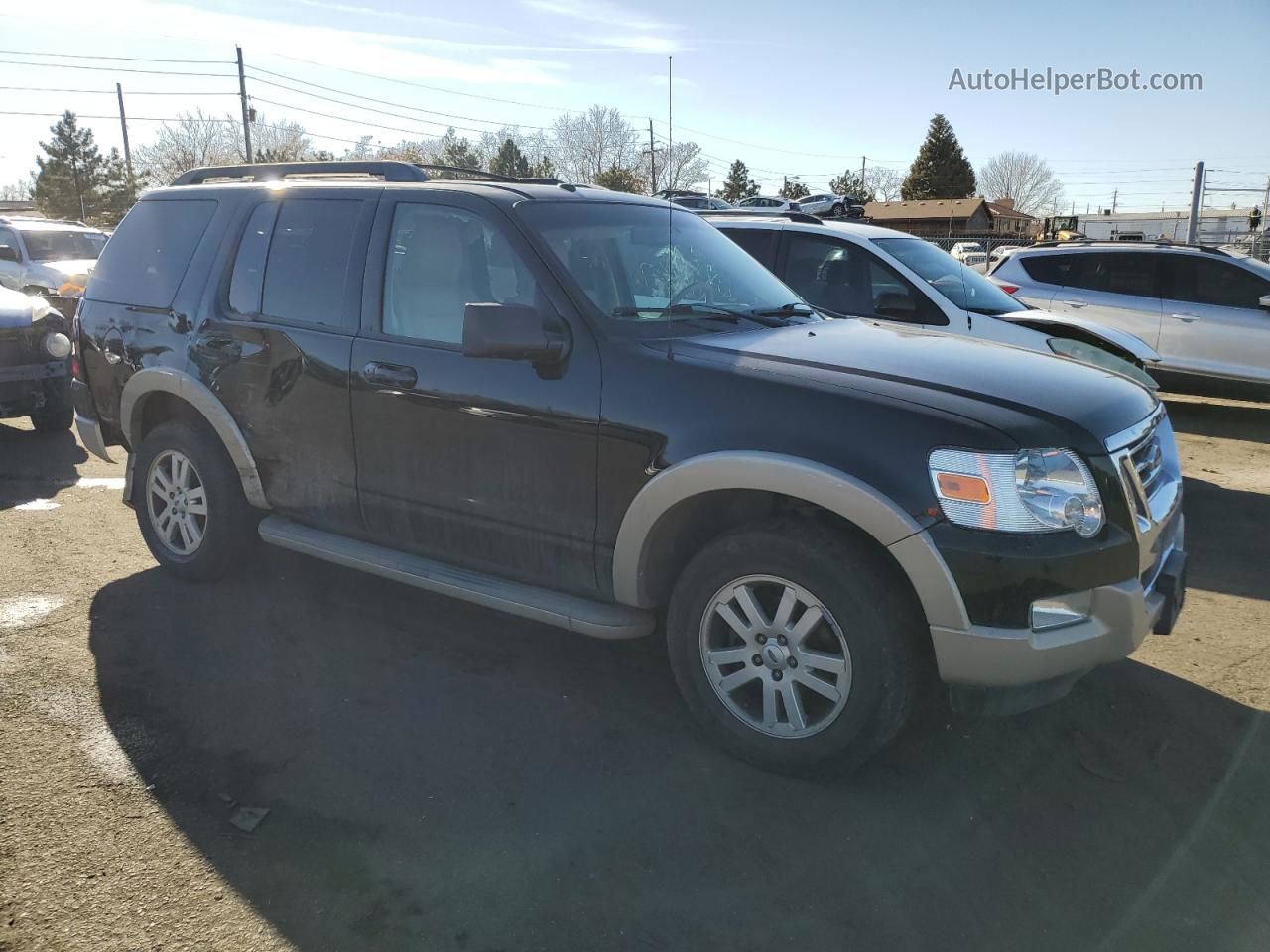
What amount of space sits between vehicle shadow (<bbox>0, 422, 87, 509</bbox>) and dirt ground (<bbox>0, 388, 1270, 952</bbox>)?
255 centimetres

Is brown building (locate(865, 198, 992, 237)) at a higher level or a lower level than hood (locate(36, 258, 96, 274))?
higher

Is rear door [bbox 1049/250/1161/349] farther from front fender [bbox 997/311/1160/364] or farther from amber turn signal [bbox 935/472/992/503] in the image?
amber turn signal [bbox 935/472/992/503]

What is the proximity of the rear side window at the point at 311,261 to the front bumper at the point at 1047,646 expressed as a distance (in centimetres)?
279

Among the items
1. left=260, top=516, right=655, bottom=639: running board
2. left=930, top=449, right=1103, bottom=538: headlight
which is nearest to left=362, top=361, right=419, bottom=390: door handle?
left=260, top=516, right=655, bottom=639: running board

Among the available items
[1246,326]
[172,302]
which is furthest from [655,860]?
[1246,326]

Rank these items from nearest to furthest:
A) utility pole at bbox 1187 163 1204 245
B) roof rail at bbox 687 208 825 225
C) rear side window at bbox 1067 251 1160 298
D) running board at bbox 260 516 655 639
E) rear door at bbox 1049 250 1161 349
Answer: running board at bbox 260 516 655 639 < roof rail at bbox 687 208 825 225 < rear door at bbox 1049 250 1161 349 < rear side window at bbox 1067 251 1160 298 < utility pole at bbox 1187 163 1204 245

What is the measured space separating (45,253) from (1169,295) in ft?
52.0

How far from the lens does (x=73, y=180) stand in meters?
54.3

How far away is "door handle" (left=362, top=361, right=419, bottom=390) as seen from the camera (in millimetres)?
3852

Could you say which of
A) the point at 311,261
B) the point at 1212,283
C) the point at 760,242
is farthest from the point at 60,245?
the point at 1212,283

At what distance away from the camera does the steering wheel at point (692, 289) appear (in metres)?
3.88

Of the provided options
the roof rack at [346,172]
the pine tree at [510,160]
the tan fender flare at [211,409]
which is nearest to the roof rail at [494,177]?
the roof rack at [346,172]

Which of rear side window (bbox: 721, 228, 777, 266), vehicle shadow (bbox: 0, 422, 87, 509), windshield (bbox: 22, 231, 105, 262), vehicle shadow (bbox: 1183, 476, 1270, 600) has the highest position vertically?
windshield (bbox: 22, 231, 105, 262)

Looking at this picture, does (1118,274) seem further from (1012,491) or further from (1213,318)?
(1012,491)
